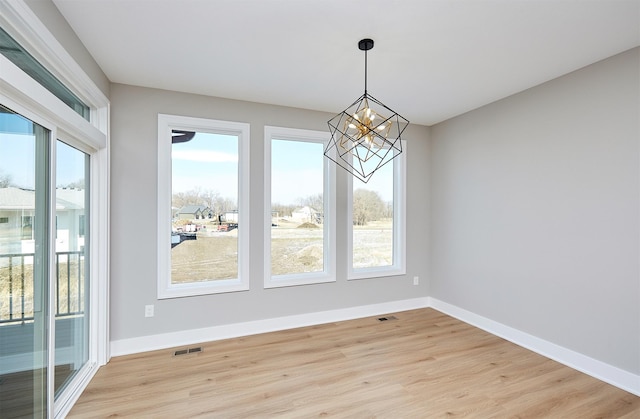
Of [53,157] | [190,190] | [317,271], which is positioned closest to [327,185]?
[317,271]

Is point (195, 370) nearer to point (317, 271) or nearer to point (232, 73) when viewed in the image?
point (317, 271)

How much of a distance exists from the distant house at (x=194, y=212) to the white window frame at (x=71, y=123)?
26.9 inches

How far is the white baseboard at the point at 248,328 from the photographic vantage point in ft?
9.57

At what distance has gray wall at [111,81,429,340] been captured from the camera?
9.41 feet

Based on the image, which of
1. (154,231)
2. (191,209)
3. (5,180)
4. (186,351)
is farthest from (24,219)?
(186,351)

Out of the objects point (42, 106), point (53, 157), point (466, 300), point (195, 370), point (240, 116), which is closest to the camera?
point (42, 106)

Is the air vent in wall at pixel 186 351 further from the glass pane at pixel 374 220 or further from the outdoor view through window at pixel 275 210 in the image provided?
the glass pane at pixel 374 220

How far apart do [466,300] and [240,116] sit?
3.50 metres

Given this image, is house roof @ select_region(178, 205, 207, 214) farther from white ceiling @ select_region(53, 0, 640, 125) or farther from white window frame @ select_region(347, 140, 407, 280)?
white window frame @ select_region(347, 140, 407, 280)

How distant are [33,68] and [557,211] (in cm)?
407

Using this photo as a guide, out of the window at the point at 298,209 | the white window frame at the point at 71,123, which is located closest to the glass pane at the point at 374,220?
the window at the point at 298,209

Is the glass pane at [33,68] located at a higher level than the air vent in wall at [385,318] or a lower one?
higher

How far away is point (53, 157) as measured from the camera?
184 cm

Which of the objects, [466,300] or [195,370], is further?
[466,300]
